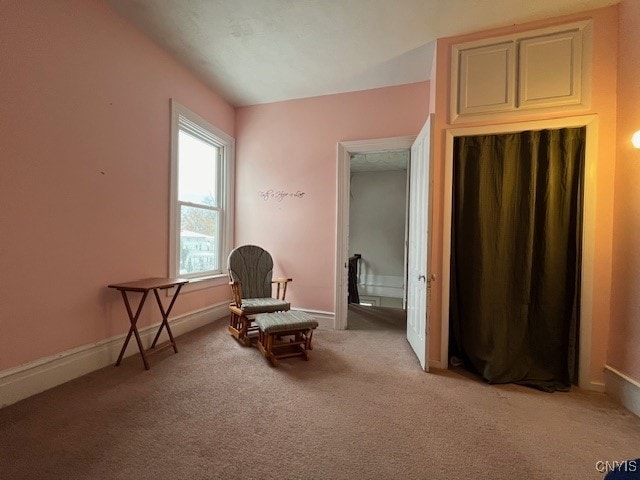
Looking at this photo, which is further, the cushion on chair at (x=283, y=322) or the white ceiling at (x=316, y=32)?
the cushion on chair at (x=283, y=322)

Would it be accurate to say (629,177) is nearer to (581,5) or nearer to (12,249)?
(581,5)

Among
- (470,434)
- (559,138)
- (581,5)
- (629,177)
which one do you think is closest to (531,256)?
(629,177)

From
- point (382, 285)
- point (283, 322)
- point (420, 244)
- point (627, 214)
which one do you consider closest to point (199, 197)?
point (283, 322)

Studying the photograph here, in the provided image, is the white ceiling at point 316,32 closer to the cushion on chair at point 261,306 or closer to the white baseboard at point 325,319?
the cushion on chair at point 261,306

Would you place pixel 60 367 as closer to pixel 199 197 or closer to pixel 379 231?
pixel 199 197

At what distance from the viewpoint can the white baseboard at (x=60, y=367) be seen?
5.74 ft

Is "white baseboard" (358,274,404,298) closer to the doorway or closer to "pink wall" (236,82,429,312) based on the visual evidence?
the doorway

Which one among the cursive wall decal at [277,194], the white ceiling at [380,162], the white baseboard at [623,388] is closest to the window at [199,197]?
the cursive wall decal at [277,194]

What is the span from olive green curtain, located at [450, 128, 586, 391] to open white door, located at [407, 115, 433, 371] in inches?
11.8

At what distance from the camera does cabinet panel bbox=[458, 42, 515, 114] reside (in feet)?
7.43

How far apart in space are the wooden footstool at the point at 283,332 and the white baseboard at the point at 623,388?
2287 mm

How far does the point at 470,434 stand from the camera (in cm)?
160

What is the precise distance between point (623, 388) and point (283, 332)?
101 inches

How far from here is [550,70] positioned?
218 cm
